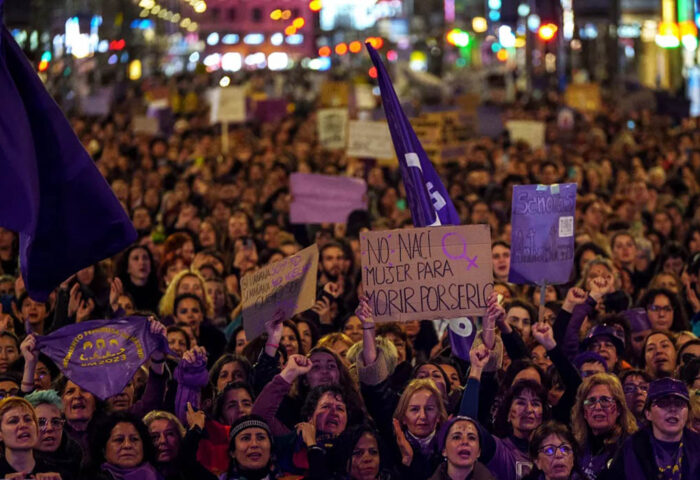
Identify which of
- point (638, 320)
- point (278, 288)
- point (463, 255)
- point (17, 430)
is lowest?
point (638, 320)

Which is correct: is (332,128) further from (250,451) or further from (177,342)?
(250,451)

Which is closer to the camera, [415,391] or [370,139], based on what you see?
[415,391]

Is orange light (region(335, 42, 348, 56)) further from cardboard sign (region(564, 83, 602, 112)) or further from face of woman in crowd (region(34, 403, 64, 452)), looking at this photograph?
face of woman in crowd (region(34, 403, 64, 452))

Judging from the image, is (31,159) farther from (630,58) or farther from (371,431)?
(630,58)

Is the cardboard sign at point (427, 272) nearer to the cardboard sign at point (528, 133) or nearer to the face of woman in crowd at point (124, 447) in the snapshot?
the face of woman in crowd at point (124, 447)

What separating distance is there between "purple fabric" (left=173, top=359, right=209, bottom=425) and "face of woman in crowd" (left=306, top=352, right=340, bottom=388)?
55 cm

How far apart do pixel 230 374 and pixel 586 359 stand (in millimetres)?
1893

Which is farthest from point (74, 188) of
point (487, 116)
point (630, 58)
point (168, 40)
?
point (168, 40)

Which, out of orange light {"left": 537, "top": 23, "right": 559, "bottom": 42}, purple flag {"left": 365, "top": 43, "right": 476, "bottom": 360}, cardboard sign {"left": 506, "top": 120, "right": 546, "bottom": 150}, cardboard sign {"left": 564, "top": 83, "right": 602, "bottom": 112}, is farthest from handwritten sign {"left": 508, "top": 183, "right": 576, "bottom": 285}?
orange light {"left": 537, "top": 23, "right": 559, "bottom": 42}

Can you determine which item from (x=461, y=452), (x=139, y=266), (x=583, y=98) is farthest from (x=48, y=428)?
(x=583, y=98)

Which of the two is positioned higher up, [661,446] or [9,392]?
[9,392]

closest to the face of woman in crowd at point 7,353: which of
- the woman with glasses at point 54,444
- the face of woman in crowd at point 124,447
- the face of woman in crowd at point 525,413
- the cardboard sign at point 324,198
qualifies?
Answer: the woman with glasses at point 54,444

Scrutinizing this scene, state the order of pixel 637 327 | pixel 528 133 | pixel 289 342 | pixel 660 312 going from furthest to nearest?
1. pixel 528 133
2. pixel 660 312
3. pixel 637 327
4. pixel 289 342

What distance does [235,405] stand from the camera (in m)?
7.59
